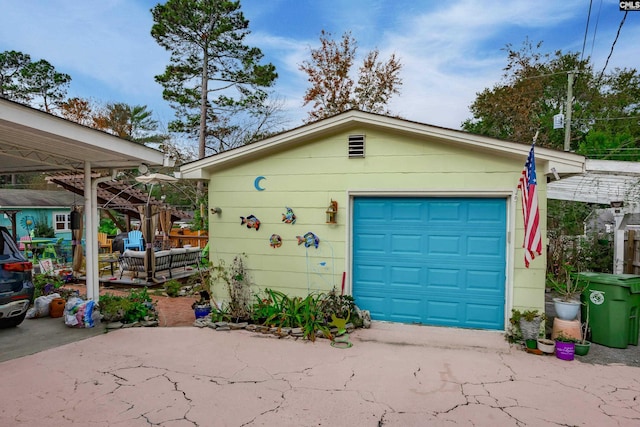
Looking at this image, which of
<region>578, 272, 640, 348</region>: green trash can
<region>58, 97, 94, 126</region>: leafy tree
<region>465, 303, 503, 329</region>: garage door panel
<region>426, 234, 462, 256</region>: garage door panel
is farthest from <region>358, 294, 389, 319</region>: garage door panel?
<region>58, 97, 94, 126</region>: leafy tree

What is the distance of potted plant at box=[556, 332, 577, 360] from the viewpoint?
465 centimetres

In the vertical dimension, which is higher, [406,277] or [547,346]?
[406,277]

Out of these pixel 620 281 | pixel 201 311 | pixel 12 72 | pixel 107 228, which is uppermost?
pixel 12 72

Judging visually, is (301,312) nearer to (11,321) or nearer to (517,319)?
(517,319)

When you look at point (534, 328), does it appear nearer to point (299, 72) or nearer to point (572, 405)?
point (572, 405)

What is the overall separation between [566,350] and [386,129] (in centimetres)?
378

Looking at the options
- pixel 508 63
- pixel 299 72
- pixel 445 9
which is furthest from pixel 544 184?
pixel 508 63

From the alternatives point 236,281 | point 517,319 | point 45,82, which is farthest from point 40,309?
point 45,82

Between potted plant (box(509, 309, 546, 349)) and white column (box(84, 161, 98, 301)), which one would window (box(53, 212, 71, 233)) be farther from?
potted plant (box(509, 309, 546, 349))

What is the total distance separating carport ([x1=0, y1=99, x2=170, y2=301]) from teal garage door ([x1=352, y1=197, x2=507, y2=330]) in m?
3.77

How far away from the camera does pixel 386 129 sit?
5.71 metres

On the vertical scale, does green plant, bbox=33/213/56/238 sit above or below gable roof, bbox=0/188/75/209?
below

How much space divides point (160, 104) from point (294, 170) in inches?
626

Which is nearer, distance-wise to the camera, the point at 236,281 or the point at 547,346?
the point at 547,346
